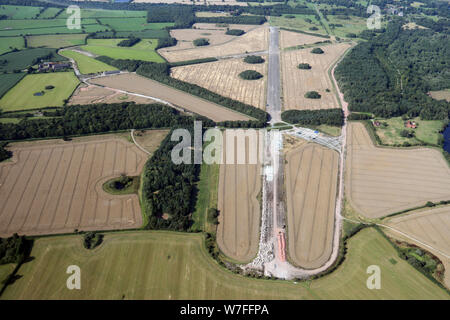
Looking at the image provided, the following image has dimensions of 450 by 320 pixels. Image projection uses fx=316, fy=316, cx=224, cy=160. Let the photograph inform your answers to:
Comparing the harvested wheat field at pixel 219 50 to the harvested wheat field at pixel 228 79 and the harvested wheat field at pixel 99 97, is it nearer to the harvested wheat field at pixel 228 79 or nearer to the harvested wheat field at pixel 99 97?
the harvested wheat field at pixel 228 79

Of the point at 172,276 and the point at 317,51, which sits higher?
the point at 317,51

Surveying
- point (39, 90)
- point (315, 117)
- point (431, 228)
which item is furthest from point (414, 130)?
point (39, 90)

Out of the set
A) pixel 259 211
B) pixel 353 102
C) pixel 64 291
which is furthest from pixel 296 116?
pixel 64 291

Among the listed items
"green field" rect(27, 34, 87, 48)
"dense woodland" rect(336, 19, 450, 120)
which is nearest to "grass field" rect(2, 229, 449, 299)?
"dense woodland" rect(336, 19, 450, 120)

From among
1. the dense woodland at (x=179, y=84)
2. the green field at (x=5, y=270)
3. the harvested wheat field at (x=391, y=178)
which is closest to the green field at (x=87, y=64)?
the dense woodland at (x=179, y=84)

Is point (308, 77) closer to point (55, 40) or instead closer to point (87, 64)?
point (87, 64)

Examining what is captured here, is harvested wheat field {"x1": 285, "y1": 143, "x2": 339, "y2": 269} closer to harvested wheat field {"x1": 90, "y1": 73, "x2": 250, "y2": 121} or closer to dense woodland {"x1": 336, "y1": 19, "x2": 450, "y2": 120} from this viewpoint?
harvested wheat field {"x1": 90, "y1": 73, "x2": 250, "y2": 121}
